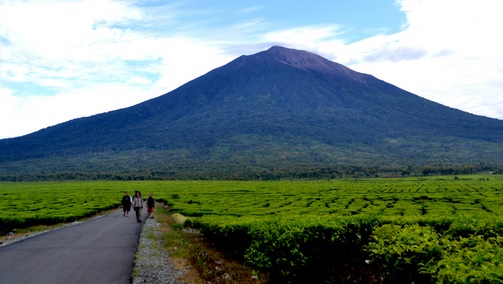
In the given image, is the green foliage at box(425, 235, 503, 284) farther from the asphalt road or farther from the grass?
the asphalt road

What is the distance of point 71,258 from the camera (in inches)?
574

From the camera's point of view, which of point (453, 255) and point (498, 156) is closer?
point (453, 255)

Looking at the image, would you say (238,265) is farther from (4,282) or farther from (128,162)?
(128,162)

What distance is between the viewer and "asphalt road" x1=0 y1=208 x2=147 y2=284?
11.8 metres

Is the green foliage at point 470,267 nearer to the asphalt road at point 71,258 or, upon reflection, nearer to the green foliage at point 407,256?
the green foliage at point 407,256

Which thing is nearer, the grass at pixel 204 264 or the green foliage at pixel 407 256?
the green foliage at pixel 407 256

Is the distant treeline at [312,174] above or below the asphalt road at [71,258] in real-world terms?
below

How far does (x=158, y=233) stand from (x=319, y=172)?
117 meters

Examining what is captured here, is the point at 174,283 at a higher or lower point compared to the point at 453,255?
lower

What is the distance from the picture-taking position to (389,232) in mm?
8281

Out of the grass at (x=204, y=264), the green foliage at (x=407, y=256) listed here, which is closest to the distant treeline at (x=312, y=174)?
the grass at (x=204, y=264)

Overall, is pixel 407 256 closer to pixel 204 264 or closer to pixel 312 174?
pixel 204 264

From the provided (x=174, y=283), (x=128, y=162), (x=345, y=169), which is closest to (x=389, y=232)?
(x=174, y=283)

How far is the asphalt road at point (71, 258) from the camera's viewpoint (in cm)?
1177
